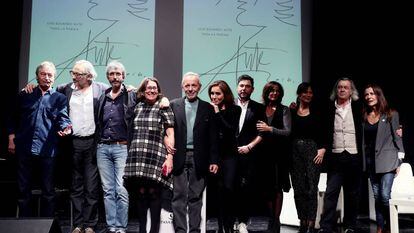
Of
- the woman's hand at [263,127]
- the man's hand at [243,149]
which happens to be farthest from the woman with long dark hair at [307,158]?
the man's hand at [243,149]

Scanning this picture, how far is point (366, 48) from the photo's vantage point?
509 centimetres

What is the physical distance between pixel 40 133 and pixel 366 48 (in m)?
3.68

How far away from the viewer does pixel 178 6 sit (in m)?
4.75

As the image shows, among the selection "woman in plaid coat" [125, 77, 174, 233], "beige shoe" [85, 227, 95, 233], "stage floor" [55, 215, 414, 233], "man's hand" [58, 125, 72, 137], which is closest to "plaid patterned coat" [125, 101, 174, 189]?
"woman in plaid coat" [125, 77, 174, 233]

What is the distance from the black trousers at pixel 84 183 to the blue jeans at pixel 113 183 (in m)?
0.10

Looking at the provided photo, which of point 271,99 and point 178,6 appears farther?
point 178,6

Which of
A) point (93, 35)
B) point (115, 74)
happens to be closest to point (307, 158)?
point (115, 74)

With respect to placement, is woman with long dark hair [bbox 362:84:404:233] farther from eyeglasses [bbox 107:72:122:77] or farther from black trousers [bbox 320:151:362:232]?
eyeglasses [bbox 107:72:122:77]

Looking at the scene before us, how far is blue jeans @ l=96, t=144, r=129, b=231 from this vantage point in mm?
3475

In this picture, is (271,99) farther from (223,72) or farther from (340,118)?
(223,72)

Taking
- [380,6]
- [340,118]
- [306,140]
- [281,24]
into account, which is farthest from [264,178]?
[380,6]

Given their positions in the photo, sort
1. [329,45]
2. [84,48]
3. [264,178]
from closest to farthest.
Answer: [264,178] → [84,48] → [329,45]

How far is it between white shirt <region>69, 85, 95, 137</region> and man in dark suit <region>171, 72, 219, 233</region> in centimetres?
70

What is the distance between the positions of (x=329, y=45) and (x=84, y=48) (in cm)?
270
